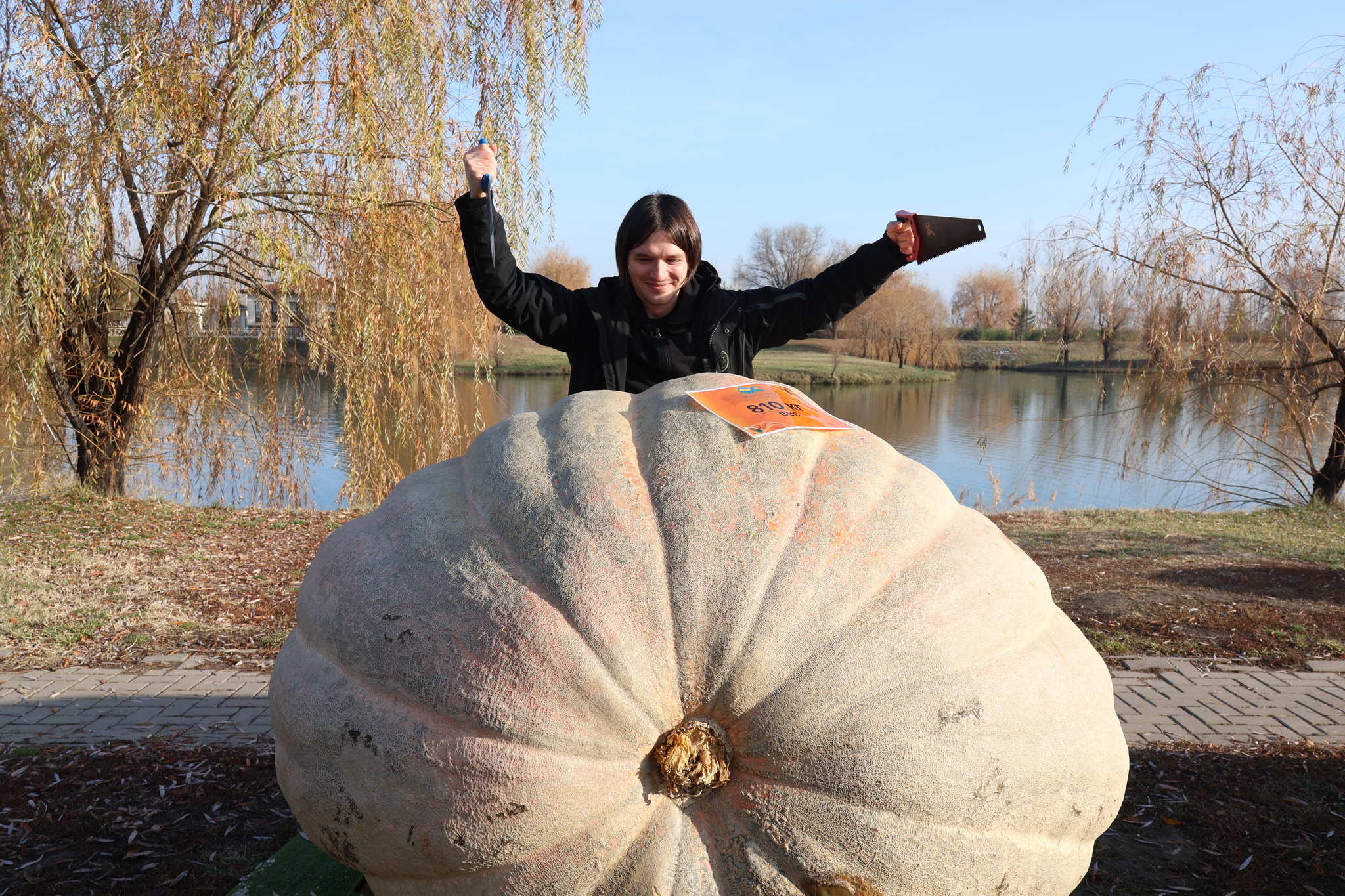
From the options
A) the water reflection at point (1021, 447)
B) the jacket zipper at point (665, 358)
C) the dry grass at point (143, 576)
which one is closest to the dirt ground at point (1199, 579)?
the water reflection at point (1021, 447)

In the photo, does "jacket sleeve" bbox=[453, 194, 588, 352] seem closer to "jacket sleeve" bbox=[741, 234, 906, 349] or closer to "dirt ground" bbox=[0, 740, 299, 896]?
"jacket sleeve" bbox=[741, 234, 906, 349]

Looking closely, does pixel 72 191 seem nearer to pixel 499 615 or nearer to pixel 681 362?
pixel 681 362

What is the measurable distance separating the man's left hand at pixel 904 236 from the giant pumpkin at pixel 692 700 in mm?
1192

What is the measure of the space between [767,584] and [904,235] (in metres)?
1.57

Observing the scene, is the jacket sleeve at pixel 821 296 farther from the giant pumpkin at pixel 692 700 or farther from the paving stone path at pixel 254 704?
the paving stone path at pixel 254 704

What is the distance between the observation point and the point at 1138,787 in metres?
3.67

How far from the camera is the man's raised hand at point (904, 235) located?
2979mm

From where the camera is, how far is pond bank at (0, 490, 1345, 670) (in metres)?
5.46

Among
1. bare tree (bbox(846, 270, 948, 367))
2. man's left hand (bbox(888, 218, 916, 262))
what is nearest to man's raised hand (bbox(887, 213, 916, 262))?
man's left hand (bbox(888, 218, 916, 262))

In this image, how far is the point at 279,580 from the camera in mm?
6758

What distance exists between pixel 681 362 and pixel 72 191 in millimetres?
6252

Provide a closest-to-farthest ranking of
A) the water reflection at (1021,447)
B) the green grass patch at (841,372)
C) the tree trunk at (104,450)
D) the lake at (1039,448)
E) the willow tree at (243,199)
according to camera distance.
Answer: the willow tree at (243,199) → the tree trunk at (104,450) → the water reflection at (1021,447) → the lake at (1039,448) → the green grass patch at (841,372)

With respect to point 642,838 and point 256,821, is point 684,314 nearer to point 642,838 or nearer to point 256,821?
point 642,838

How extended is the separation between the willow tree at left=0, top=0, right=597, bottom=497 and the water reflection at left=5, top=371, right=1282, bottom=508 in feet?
2.52
